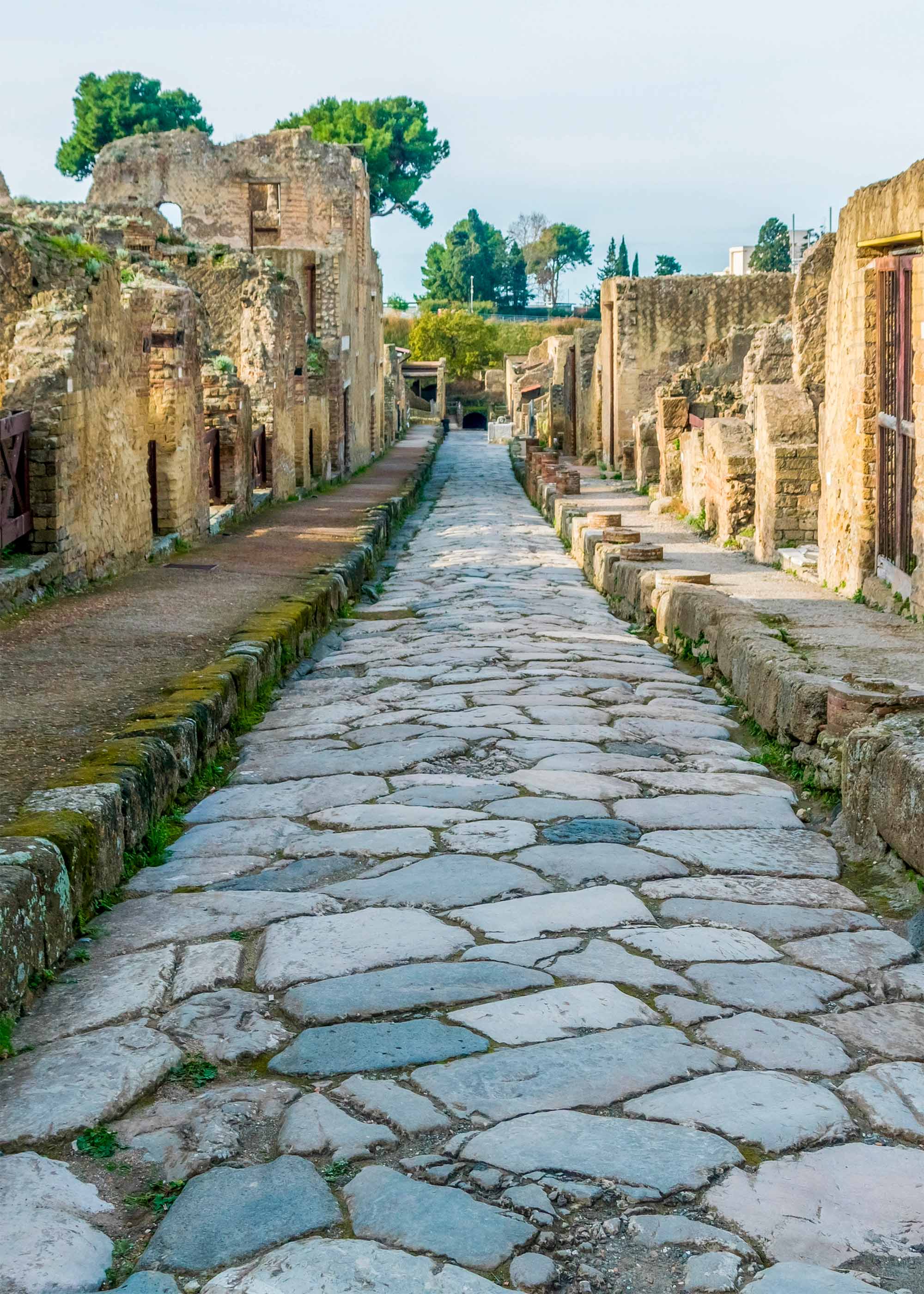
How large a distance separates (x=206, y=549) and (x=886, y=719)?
935 centimetres

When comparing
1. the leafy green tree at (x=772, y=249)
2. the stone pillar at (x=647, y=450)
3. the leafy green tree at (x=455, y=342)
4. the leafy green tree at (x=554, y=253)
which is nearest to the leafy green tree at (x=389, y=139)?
the leafy green tree at (x=455, y=342)

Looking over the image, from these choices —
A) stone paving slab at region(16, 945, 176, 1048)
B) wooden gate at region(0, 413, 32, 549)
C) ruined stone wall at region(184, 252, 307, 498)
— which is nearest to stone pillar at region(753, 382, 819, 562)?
wooden gate at region(0, 413, 32, 549)

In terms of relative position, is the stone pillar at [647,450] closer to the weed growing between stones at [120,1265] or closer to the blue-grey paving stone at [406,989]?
the blue-grey paving stone at [406,989]

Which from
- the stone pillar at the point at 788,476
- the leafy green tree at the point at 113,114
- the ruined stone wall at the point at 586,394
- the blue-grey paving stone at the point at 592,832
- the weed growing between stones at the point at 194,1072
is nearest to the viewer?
the weed growing between stones at the point at 194,1072

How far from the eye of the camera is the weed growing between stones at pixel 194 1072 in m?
2.97

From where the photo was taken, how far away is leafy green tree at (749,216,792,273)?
66.0 m

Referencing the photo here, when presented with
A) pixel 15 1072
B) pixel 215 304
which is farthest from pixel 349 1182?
pixel 215 304

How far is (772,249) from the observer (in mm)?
69562

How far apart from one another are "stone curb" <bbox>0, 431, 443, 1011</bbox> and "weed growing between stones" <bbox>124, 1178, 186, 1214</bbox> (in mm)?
840

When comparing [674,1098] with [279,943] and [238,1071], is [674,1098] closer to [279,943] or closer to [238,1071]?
[238,1071]

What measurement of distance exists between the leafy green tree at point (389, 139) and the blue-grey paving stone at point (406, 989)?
6402 cm

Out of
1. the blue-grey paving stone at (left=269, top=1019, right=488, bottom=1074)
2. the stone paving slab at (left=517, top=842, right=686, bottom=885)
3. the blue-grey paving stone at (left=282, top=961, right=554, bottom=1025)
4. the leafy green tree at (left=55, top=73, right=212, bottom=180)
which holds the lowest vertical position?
the blue-grey paving stone at (left=269, top=1019, right=488, bottom=1074)

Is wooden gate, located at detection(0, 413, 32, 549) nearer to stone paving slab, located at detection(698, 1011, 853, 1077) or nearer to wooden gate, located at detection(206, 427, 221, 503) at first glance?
stone paving slab, located at detection(698, 1011, 853, 1077)

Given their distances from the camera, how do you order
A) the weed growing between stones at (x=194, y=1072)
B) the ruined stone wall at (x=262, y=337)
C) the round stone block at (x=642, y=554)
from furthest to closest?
the ruined stone wall at (x=262, y=337), the round stone block at (x=642, y=554), the weed growing between stones at (x=194, y=1072)
